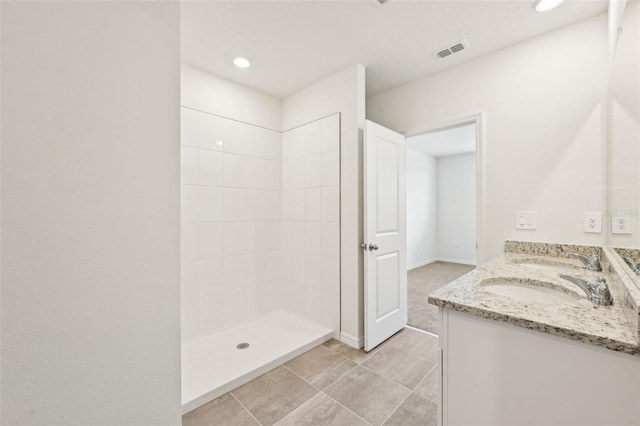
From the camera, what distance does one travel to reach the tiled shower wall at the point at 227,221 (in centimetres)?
224

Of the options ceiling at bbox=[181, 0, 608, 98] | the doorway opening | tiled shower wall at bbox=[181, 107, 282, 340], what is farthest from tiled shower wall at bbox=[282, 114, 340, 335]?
the doorway opening

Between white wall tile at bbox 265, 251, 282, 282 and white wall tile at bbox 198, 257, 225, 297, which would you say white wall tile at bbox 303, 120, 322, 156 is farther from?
white wall tile at bbox 198, 257, 225, 297

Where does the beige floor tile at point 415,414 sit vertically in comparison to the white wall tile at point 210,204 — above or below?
below

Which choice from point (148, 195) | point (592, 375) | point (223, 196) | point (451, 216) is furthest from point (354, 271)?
point (451, 216)

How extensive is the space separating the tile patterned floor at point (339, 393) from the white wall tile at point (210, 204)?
4.57ft

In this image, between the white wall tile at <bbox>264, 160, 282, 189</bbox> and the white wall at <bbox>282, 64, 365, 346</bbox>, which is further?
the white wall tile at <bbox>264, 160, 282, 189</bbox>

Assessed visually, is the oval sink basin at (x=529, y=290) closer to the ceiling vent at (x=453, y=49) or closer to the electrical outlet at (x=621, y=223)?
the electrical outlet at (x=621, y=223)

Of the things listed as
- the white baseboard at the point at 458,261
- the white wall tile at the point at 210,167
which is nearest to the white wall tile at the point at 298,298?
the white wall tile at the point at 210,167

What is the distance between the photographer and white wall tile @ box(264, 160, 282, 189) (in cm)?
278

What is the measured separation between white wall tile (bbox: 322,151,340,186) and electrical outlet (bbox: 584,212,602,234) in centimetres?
174

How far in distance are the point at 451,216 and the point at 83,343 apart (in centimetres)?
629

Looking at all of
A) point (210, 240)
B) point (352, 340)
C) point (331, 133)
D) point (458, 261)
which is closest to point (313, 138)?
point (331, 133)

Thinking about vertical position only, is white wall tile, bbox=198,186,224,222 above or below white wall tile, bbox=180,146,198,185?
below

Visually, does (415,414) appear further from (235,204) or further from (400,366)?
(235,204)
